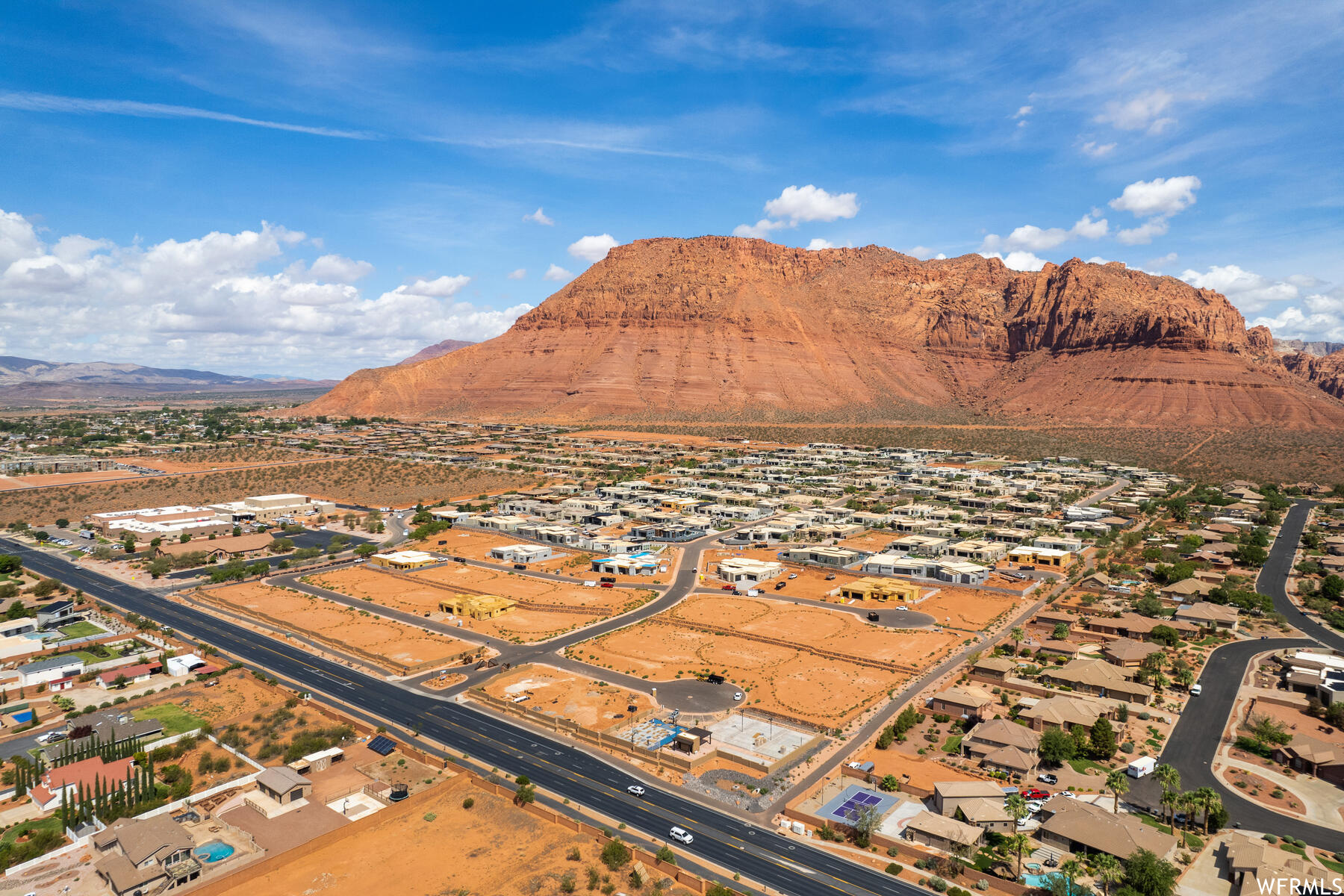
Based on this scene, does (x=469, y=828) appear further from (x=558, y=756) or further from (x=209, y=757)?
(x=209, y=757)

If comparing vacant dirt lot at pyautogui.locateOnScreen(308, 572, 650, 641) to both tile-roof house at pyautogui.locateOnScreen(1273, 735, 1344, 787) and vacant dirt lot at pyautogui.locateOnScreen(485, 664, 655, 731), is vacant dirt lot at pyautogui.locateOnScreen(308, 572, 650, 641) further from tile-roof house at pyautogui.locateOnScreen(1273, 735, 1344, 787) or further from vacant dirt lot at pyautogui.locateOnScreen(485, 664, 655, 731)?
tile-roof house at pyautogui.locateOnScreen(1273, 735, 1344, 787)

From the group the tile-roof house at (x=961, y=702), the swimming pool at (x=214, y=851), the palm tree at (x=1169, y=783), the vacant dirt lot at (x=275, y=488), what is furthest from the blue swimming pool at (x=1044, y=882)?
the vacant dirt lot at (x=275, y=488)

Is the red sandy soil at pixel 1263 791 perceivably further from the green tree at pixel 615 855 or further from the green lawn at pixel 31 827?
the green lawn at pixel 31 827

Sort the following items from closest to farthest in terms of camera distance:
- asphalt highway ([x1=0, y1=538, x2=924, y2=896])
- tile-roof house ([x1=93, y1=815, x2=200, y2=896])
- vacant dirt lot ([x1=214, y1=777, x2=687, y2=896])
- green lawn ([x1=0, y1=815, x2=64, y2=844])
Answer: tile-roof house ([x1=93, y1=815, x2=200, y2=896]) → vacant dirt lot ([x1=214, y1=777, x2=687, y2=896]) → asphalt highway ([x1=0, y1=538, x2=924, y2=896]) → green lawn ([x1=0, y1=815, x2=64, y2=844])

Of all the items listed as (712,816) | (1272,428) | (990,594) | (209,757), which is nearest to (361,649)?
(209,757)

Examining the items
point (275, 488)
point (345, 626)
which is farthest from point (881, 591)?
point (275, 488)

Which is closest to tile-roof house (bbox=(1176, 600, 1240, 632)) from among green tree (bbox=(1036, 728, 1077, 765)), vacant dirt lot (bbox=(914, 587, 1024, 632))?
vacant dirt lot (bbox=(914, 587, 1024, 632))

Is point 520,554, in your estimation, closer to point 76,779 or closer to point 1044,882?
point 76,779
